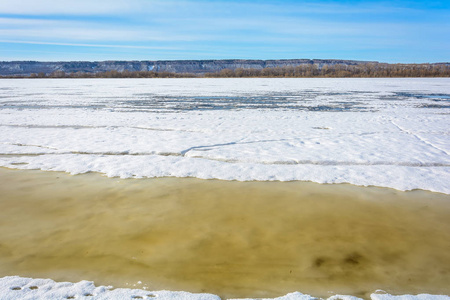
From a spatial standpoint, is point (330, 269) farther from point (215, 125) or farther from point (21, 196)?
point (215, 125)

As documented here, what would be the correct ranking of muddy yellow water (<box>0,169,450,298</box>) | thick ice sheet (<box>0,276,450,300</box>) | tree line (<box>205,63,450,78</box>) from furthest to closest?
tree line (<box>205,63,450,78</box>), muddy yellow water (<box>0,169,450,298</box>), thick ice sheet (<box>0,276,450,300</box>)

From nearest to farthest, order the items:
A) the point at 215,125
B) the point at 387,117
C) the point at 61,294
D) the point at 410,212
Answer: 1. the point at 61,294
2. the point at 410,212
3. the point at 215,125
4. the point at 387,117

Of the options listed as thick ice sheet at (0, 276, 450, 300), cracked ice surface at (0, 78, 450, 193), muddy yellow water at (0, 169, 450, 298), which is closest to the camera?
thick ice sheet at (0, 276, 450, 300)

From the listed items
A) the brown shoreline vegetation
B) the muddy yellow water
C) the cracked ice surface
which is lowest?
the muddy yellow water

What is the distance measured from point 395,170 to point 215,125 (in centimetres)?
510

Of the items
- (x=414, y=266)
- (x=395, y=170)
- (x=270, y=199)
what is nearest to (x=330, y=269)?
(x=414, y=266)

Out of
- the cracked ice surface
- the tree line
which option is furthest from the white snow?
the tree line

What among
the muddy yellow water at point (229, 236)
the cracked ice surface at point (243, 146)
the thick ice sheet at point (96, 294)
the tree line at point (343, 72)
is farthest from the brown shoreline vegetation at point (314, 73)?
the thick ice sheet at point (96, 294)

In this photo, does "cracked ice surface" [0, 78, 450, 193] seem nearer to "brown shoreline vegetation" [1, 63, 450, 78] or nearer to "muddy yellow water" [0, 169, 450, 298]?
"muddy yellow water" [0, 169, 450, 298]

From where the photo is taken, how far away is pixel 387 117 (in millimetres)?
11117

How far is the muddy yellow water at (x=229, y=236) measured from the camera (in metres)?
2.63

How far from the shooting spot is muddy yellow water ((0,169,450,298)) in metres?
2.63

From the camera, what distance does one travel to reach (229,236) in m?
3.30

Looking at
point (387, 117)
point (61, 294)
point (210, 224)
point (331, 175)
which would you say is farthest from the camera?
point (387, 117)
